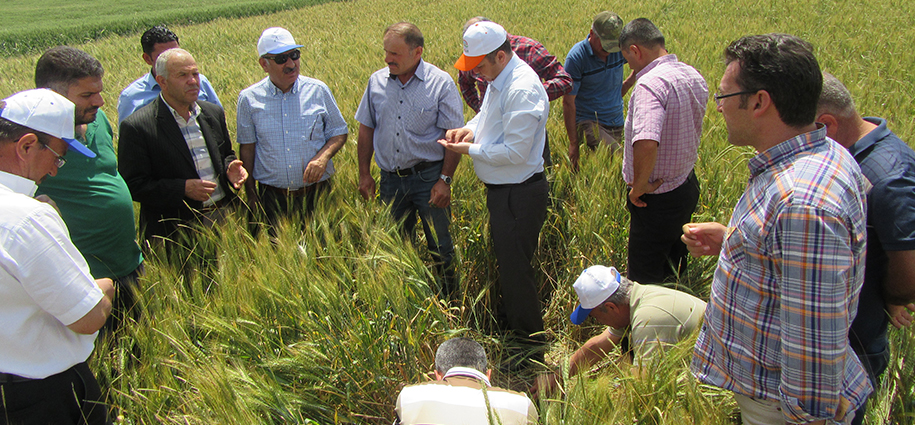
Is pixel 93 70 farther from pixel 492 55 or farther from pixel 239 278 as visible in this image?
pixel 492 55

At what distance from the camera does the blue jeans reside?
9.74 ft

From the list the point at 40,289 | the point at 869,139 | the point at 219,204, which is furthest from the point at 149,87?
the point at 869,139

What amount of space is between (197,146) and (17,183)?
1.40m

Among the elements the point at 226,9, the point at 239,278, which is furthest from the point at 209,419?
the point at 226,9

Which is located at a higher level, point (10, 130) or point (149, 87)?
point (10, 130)

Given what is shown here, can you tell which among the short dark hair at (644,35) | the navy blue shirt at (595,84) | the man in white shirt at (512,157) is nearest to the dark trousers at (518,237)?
the man in white shirt at (512,157)

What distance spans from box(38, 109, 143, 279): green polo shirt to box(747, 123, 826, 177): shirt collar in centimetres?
269

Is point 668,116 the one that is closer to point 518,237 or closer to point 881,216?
point 518,237

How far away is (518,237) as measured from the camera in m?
2.58

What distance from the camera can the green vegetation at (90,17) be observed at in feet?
71.1

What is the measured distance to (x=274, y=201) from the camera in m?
3.20

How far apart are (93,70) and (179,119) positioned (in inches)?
17.6

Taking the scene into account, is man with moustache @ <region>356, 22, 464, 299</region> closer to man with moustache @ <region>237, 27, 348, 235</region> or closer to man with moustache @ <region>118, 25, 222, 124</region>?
man with moustache @ <region>237, 27, 348, 235</region>

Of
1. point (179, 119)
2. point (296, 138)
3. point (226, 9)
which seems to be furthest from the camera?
point (226, 9)
